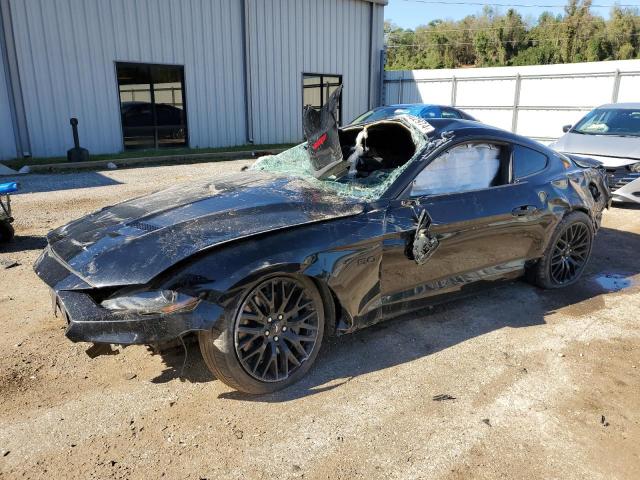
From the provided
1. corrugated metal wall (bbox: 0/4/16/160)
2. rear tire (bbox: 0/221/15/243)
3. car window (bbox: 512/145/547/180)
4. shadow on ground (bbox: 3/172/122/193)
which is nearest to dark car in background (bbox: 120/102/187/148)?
corrugated metal wall (bbox: 0/4/16/160)

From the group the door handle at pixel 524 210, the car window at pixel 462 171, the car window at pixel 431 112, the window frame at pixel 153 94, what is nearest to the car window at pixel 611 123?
the car window at pixel 431 112

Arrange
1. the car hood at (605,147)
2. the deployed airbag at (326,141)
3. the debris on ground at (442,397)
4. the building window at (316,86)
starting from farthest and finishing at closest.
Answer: the building window at (316,86), the car hood at (605,147), the deployed airbag at (326,141), the debris on ground at (442,397)

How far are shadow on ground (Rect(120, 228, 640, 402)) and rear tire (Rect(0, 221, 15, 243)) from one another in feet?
12.0

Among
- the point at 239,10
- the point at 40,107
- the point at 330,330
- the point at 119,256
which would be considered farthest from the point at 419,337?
the point at 239,10

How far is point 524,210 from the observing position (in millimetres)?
4168

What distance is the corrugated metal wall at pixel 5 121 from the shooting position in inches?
488

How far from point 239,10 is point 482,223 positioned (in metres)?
15.2

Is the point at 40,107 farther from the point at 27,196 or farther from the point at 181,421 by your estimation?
the point at 181,421

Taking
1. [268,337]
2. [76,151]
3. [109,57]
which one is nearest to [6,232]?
[268,337]

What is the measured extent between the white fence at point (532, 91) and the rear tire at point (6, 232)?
16.4m

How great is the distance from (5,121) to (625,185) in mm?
13768

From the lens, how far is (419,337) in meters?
3.76

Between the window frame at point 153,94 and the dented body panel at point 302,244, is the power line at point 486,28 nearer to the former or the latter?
the window frame at point 153,94

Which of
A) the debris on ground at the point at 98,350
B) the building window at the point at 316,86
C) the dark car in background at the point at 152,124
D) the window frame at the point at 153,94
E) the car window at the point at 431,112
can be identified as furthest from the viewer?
the building window at the point at 316,86
